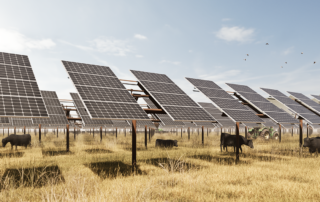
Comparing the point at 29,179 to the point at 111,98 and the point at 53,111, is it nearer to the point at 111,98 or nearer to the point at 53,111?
the point at 111,98

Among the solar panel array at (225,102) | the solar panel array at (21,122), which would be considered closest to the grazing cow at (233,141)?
the solar panel array at (225,102)

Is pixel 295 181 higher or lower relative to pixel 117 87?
lower

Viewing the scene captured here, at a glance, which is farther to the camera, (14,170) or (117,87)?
(117,87)

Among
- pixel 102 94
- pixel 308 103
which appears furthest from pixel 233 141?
pixel 308 103

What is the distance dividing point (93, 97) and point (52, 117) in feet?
38.4

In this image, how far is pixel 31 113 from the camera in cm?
939

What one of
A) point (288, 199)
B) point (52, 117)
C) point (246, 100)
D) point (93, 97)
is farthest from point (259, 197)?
point (52, 117)

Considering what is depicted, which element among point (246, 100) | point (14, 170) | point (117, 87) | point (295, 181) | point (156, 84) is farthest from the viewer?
point (246, 100)

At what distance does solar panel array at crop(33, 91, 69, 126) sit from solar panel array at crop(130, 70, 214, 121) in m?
8.67

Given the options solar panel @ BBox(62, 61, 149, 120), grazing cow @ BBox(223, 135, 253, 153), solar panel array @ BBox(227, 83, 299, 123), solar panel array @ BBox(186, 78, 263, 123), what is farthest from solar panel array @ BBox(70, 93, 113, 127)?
solar panel array @ BBox(227, 83, 299, 123)

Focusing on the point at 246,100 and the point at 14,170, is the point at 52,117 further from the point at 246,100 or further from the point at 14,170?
the point at 246,100

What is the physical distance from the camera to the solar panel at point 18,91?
9.28 metres

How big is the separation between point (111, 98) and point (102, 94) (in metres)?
0.60

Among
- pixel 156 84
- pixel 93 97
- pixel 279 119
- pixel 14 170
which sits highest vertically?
pixel 156 84
